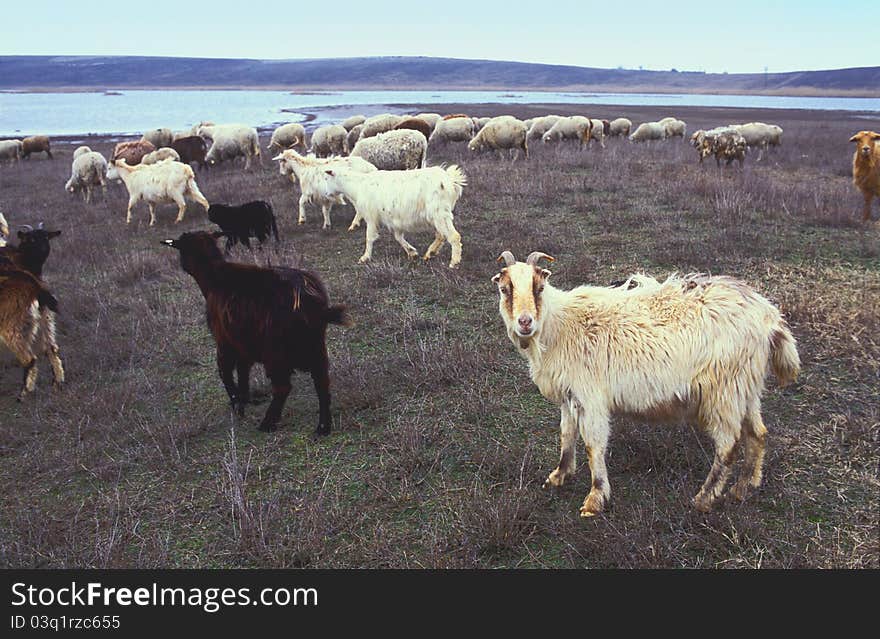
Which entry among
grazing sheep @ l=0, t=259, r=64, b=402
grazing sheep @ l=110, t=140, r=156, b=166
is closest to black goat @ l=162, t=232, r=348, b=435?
grazing sheep @ l=0, t=259, r=64, b=402

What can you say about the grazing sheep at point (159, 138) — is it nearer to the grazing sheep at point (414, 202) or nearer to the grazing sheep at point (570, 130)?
the grazing sheep at point (570, 130)

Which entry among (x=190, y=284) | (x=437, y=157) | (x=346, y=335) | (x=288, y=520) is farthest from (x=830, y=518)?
(x=437, y=157)

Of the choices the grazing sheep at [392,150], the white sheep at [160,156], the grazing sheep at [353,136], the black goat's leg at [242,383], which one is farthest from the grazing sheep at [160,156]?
the black goat's leg at [242,383]

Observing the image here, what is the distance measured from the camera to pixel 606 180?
49.2ft

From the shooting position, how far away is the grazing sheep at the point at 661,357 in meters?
3.62

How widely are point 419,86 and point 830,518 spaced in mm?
194305

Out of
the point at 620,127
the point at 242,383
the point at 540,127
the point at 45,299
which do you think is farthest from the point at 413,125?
the point at 620,127

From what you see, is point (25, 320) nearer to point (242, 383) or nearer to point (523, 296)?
point (242, 383)

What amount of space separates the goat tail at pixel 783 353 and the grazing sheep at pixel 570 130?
23771mm

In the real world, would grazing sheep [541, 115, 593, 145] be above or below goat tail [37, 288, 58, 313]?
above

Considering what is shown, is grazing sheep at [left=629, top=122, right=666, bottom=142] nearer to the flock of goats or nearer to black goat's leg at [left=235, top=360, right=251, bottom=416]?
the flock of goats

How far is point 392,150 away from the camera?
1585 cm

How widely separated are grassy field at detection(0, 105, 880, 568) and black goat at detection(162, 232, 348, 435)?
533 millimetres

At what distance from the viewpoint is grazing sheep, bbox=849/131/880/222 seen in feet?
34.8
